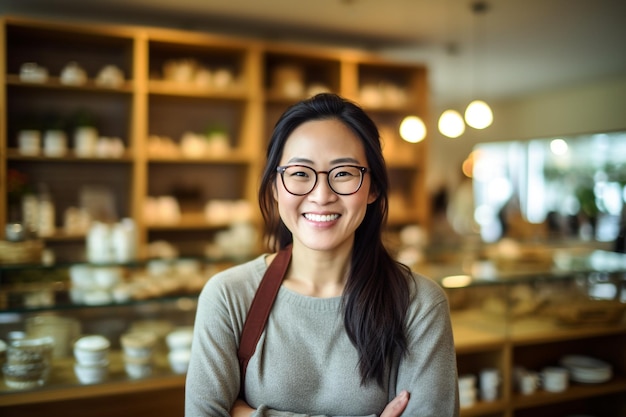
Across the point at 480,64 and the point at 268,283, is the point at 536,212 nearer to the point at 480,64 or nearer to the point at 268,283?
the point at 480,64

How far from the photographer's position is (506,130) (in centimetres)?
976

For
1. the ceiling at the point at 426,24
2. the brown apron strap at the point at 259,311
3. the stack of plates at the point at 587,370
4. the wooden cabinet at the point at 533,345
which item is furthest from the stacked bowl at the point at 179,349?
the ceiling at the point at 426,24

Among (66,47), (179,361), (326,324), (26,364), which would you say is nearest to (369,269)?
(326,324)

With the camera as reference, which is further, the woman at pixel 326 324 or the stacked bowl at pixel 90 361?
the stacked bowl at pixel 90 361

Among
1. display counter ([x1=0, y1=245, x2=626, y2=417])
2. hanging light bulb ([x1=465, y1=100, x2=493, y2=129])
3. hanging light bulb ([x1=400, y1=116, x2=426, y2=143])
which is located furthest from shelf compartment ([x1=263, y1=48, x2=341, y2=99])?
display counter ([x1=0, y1=245, x2=626, y2=417])

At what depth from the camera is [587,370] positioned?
9.02 ft

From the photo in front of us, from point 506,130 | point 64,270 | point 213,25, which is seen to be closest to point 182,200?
point 213,25

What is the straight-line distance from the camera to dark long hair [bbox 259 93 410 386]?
137cm

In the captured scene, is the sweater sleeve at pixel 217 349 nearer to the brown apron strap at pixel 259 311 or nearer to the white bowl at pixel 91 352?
the brown apron strap at pixel 259 311

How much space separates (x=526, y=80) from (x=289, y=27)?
13.4 ft

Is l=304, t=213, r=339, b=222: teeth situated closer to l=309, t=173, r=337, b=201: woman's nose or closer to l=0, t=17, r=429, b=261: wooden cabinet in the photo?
l=309, t=173, r=337, b=201: woman's nose

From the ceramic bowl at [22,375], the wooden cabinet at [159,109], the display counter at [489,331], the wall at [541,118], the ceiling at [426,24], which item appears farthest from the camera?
the wall at [541,118]

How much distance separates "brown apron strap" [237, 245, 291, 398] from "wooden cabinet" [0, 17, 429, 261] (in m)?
3.19

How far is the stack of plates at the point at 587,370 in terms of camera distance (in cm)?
275
